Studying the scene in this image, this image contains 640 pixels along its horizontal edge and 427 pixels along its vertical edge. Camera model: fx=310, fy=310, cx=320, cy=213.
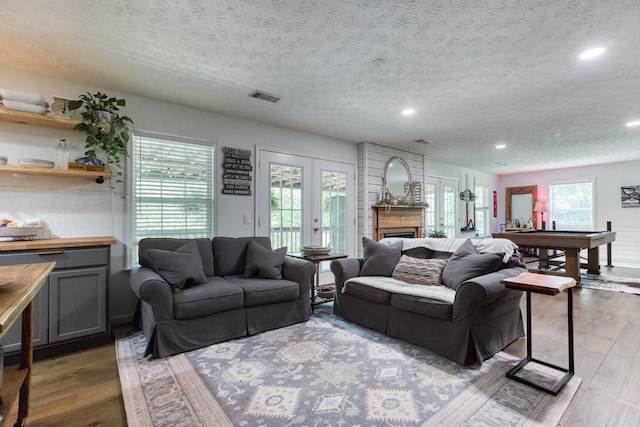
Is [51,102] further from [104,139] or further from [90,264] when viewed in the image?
[90,264]

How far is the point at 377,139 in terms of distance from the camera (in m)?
5.31

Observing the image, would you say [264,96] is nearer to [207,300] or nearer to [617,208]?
[207,300]

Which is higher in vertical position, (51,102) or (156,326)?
(51,102)

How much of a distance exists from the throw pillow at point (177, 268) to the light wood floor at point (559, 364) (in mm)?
741

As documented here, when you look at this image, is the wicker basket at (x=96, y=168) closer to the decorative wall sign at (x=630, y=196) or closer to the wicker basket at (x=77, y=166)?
the wicker basket at (x=77, y=166)

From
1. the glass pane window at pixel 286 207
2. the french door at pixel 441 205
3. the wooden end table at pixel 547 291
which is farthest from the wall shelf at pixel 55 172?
the french door at pixel 441 205

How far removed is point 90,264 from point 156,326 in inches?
34.4

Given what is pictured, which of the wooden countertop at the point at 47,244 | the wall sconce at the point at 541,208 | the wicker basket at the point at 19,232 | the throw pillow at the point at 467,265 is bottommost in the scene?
the throw pillow at the point at 467,265

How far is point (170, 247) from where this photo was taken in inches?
123

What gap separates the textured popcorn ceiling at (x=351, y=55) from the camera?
2016mm

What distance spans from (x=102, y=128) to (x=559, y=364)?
174 inches

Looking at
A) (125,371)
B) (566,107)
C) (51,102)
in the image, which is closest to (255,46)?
(51,102)

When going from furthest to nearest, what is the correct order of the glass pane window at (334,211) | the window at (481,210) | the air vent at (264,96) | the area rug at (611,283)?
the window at (481,210)
the glass pane window at (334,211)
the area rug at (611,283)
the air vent at (264,96)

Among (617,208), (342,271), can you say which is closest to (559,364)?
(342,271)
